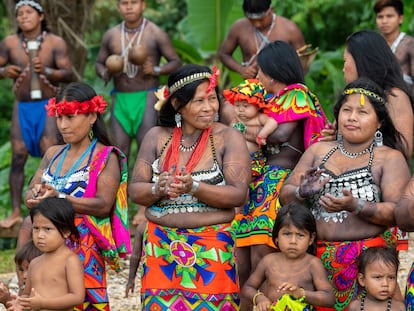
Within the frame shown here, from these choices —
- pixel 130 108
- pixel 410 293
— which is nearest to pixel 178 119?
pixel 410 293

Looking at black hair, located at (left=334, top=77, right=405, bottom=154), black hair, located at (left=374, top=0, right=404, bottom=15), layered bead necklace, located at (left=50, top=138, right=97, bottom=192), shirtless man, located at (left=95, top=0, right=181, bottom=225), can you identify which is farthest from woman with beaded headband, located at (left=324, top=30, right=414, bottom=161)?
shirtless man, located at (left=95, top=0, right=181, bottom=225)

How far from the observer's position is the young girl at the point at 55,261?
545 cm

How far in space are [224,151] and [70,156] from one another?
1.09 metres

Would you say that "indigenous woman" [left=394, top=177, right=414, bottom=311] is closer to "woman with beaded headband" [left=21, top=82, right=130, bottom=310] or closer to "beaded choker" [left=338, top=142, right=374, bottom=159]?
"beaded choker" [left=338, top=142, right=374, bottom=159]

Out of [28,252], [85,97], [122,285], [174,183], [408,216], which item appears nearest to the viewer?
[408,216]

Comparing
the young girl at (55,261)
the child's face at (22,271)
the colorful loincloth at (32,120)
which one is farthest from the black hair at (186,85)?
the colorful loincloth at (32,120)

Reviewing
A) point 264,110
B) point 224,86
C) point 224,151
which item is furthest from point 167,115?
point 224,86

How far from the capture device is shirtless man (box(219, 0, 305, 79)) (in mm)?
8773

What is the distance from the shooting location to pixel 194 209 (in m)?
5.32

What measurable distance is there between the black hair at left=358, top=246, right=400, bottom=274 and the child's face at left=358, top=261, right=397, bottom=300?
2 cm

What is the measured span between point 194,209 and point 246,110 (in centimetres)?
108

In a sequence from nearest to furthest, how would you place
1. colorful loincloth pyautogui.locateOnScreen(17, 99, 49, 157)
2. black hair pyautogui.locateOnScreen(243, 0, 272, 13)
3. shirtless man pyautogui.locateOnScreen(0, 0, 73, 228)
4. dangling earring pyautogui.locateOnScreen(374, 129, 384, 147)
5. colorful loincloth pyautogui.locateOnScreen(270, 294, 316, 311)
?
colorful loincloth pyautogui.locateOnScreen(270, 294, 316, 311), dangling earring pyautogui.locateOnScreen(374, 129, 384, 147), black hair pyautogui.locateOnScreen(243, 0, 272, 13), shirtless man pyautogui.locateOnScreen(0, 0, 73, 228), colorful loincloth pyautogui.locateOnScreen(17, 99, 49, 157)

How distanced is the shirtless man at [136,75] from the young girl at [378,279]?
439cm

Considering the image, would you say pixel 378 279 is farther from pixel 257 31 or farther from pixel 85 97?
pixel 257 31
